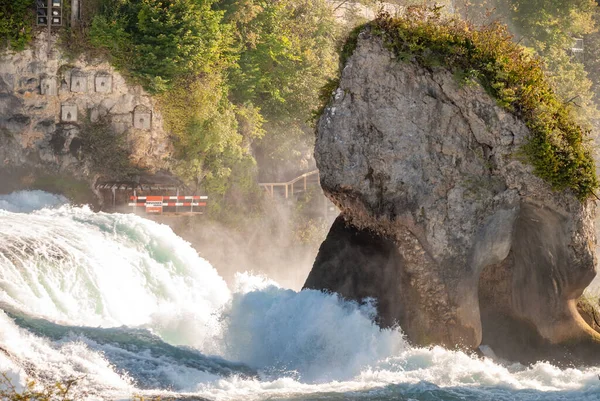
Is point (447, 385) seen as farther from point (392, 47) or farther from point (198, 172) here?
point (198, 172)

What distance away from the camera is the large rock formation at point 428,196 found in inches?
838

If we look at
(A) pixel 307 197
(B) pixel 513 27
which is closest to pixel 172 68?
(A) pixel 307 197

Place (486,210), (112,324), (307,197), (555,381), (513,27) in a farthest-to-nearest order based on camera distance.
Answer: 1. (513,27)
2. (307,197)
3. (112,324)
4. (486,210)
5. (555,381)

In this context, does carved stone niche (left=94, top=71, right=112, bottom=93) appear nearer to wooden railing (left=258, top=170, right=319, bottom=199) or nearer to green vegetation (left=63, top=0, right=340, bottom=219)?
green vegetation (left=63, top=0, right=340, bottom=219)

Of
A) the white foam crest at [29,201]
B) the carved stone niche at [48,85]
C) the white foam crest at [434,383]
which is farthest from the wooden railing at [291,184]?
the white foam crest at [434,383]

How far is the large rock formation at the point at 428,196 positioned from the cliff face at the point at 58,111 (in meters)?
14.4

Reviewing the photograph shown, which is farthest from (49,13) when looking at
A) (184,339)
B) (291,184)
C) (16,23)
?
(184,339)

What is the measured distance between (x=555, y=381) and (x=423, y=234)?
3740 mm

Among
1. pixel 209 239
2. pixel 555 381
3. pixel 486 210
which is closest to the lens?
pixel 555 381

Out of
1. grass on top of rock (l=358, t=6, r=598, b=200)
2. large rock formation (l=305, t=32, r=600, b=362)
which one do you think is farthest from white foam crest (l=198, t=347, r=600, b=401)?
grass on top of rock (l=358, t=6, r=598, b=200)

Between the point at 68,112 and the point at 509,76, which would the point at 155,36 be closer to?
the point at 68,112

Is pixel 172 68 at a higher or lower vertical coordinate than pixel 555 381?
higher

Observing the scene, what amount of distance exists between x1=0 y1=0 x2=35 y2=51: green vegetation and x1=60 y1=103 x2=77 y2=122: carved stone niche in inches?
90.6

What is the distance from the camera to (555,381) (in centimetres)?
2002
